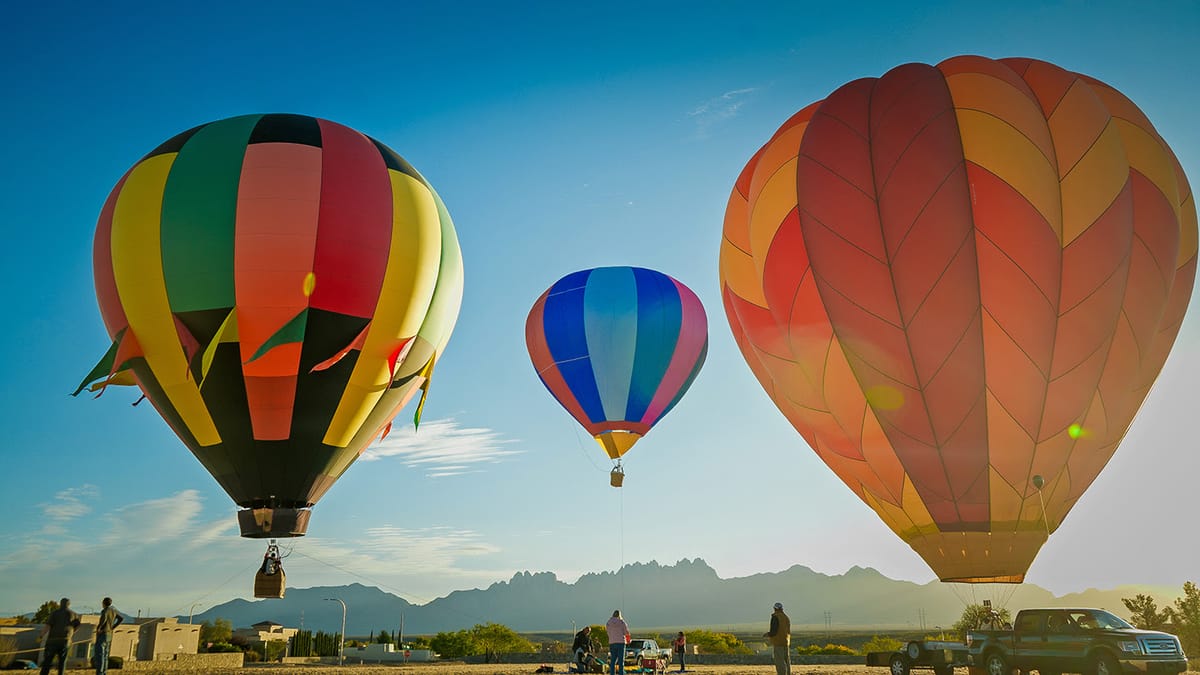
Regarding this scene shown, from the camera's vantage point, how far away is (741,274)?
62.5ft

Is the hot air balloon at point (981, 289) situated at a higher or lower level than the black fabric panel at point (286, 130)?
lower

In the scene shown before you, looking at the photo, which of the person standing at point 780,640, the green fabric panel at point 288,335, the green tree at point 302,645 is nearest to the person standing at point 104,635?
the green fabric panel at point 288,335

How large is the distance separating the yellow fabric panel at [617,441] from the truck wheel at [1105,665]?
16.5 m

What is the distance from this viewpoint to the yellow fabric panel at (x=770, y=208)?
1692 centimetres

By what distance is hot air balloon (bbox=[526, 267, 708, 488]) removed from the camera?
27.5 meters

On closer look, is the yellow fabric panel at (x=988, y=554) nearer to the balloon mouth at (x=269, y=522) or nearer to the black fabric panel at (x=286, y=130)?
the balloon mouth at (x=269, y=522)

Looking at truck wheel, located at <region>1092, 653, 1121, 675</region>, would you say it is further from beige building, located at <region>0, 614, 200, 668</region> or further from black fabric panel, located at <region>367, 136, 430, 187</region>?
beige building, located at <region>0, 614, 200, 668</region>

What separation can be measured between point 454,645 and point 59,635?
38627 millimetres

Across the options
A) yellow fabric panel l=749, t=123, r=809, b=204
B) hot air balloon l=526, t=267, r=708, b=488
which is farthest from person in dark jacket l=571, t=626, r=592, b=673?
yellow fabric panel l=749, t=123, r=809, b=204

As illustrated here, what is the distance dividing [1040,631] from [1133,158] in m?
8.64

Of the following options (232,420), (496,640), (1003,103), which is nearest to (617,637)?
(232,420)

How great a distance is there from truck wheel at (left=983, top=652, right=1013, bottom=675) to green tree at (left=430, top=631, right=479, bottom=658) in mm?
38789

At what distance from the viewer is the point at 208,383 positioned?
58.5ft

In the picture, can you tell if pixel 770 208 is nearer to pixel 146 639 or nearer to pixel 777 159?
pixel 777 159
